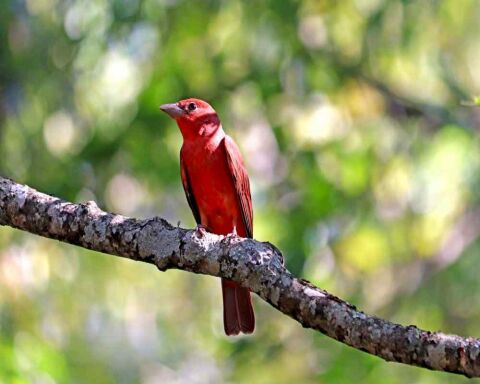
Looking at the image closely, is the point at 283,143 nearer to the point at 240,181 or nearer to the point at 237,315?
the point at 240,181

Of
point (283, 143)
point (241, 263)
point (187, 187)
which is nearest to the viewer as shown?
point (241, 263)

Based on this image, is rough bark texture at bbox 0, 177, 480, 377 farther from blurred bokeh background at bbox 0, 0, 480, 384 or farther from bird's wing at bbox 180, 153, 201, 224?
blurred bokeh background at bbox 0, 0, 480, 384

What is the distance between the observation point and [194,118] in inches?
223

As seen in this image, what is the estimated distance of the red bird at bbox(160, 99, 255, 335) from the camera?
5.52 m

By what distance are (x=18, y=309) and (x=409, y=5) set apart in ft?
11.1

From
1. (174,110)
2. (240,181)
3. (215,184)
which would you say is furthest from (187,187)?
(174,110)

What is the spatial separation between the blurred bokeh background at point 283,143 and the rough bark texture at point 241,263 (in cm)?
252

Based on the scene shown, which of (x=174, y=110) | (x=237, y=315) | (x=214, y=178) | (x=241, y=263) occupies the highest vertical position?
(x=241, y=263)

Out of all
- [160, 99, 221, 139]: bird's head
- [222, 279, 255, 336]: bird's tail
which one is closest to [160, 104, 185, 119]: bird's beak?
[160, 99, 221, 139]: bird's head

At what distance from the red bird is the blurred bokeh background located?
899 mm

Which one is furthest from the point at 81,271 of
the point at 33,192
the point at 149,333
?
the point at 33,192

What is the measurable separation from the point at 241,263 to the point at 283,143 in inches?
139

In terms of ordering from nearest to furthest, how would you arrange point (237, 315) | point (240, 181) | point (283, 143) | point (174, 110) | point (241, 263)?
point (241, 263)
point (237, 315)
point (240, 181)
point (174, 110)
point (283, 143)

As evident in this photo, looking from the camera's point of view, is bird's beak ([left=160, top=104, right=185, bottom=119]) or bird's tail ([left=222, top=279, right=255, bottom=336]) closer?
bird's tail ([left=222, top=279, right=255, bottom=336])
